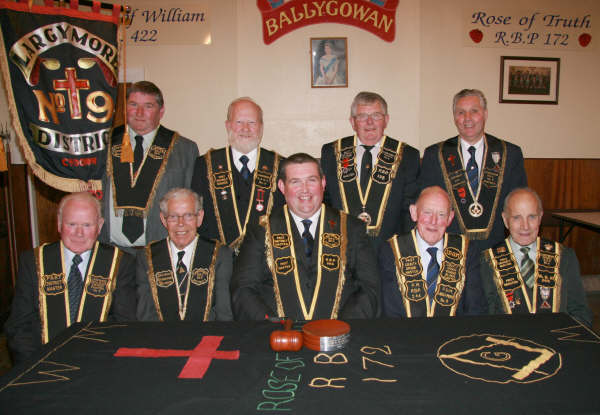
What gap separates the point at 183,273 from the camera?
2316 mm

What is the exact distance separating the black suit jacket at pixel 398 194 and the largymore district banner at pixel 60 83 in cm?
147

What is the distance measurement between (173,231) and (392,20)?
3670mm

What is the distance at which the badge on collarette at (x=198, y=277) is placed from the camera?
7.53ft

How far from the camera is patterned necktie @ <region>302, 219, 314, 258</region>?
2262 millimetres

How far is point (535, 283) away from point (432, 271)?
1.64 feet

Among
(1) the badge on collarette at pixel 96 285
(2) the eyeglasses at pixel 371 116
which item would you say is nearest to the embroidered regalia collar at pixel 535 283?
(2) the eyeglasses at pixel 371 116

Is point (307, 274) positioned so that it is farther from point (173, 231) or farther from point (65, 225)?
point (65, 225)

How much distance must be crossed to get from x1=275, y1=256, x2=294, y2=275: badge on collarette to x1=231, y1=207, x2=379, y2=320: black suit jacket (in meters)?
0.04

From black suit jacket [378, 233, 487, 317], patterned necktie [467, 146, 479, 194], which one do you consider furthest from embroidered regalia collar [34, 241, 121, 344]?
patterned necktie [467, 146, 479, 194]

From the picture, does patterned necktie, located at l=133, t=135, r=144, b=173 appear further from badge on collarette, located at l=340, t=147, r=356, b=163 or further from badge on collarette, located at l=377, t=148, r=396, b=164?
badge on collarette, located at l=377, t=148, r=396, b=164

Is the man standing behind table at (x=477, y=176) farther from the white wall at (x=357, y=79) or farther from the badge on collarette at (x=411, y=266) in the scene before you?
the white wall at (x=357, y=79)

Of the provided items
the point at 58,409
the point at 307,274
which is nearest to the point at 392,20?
the point at 307,274

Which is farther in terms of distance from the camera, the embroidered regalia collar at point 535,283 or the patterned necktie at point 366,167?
the patterned necktie at point 366,167

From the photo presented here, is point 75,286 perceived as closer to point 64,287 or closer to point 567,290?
point 64,287
